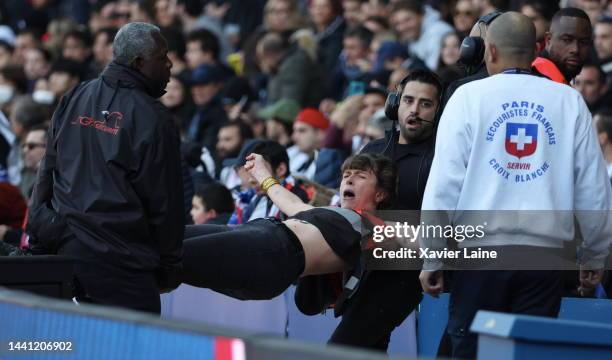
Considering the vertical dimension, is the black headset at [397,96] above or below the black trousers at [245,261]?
above

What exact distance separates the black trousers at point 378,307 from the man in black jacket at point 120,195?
3.24 feet

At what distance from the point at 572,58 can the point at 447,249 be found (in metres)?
2.21

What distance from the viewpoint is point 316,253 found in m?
6.86

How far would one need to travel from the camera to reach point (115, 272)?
6348 millimetres

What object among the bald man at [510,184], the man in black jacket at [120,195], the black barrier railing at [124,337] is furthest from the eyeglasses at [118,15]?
the black barrier railing at [124,337]

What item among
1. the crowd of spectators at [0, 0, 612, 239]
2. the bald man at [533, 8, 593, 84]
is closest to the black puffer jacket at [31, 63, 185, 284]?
the bald man at [533, 8, 593, 84]

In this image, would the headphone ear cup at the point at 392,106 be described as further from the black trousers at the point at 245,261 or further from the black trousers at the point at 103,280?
the black trousers at the point at 103,280

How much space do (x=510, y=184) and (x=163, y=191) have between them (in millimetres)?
1682

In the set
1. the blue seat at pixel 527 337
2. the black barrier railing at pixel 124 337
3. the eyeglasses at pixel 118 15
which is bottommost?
the blue seat at pixel 527 337

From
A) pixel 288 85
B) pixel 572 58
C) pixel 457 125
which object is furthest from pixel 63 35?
pixel 457 125

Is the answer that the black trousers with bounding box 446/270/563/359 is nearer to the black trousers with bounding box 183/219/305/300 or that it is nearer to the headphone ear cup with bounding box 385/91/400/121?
the black trousers with bounding box 183/219/305/300

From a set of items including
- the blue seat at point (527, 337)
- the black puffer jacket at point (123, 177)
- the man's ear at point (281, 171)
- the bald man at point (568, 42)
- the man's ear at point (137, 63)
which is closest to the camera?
the blue seat at point (527, 337)

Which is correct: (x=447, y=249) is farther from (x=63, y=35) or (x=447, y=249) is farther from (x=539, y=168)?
(x=63, y=35)

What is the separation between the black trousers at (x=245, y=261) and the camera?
6.70 metres
